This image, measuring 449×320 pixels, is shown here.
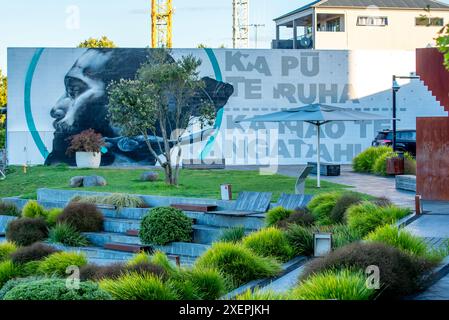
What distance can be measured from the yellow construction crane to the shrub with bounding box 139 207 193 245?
41.9 ft

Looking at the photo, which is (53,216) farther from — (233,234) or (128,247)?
(233,234)

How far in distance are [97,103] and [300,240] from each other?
76.0ft

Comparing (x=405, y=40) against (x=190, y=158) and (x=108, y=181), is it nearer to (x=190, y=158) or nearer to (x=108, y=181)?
(x=190, y=158)

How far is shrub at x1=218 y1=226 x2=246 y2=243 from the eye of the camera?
15.0m

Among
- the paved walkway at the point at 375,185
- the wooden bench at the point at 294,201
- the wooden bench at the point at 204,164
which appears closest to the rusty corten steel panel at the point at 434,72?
the paved walkway at the point at 375,185

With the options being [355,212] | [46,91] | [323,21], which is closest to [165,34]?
[46,91]

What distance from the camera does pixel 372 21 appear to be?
57.8m

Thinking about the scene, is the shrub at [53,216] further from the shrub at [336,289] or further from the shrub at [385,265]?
the shrub at [336,289]

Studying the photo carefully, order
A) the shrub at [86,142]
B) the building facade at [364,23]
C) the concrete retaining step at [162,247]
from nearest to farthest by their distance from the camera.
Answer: the concrete retaining step at [162,247], the shrub at [86,142], the building facade at [364,23]

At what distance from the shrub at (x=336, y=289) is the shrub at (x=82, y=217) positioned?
9756 mm

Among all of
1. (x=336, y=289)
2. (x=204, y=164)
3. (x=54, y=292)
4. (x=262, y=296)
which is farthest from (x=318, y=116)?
(x=54, y=292)

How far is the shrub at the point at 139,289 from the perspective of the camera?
30.9ft

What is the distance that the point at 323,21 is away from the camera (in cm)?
5941

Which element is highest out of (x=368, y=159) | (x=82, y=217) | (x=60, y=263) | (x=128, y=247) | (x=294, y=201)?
(x=368, y=159)
